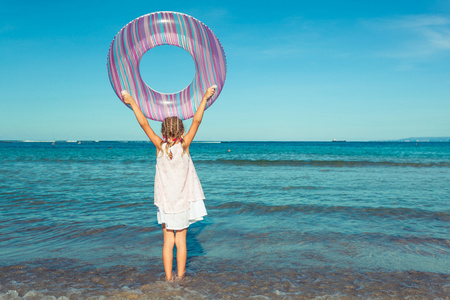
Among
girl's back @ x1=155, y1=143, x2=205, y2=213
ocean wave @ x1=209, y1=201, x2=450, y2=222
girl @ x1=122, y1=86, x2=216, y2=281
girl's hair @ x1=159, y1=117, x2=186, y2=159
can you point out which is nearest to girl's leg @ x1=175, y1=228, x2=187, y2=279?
girl @ x1=122, y1=86, x2=216, y2=281

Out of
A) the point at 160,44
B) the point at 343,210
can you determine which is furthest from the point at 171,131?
the point at 343,210

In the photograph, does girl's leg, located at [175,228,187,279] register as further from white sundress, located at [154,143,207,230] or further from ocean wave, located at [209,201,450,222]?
ocean wave, located at [209,201,450,222]

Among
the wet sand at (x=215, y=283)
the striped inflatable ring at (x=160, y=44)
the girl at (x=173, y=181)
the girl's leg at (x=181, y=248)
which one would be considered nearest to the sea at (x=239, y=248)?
the wet sand at (x=215, y=283)

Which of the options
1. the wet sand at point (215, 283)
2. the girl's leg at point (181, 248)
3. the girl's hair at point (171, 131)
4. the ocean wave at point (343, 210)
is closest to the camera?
the wet sand at point (215, 283)

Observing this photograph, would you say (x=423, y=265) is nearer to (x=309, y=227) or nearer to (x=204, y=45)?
(x=309, y=227)

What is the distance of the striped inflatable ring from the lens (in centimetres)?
405

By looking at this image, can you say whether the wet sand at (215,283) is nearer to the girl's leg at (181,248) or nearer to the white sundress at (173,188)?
the girl's leg at (181,248)

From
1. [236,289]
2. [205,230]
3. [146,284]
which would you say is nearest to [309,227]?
[205,230]

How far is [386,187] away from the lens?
970 centimetres

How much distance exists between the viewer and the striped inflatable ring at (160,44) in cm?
405

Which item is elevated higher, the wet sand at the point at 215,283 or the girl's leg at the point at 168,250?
the girl's leg at the point at 168,250

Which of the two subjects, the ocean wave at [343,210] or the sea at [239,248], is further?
the ocean wave at [343,210]

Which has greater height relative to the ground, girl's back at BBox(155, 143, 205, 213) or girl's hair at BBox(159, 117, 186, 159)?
girl's hair at BBox(159, 117, 186, 159)

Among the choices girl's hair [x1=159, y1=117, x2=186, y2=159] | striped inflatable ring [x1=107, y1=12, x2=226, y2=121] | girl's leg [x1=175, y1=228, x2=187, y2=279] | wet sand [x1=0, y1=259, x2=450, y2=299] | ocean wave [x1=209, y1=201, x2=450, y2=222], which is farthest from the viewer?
ocean wave [x1=209, y1=201, x2=450, y2=222]
